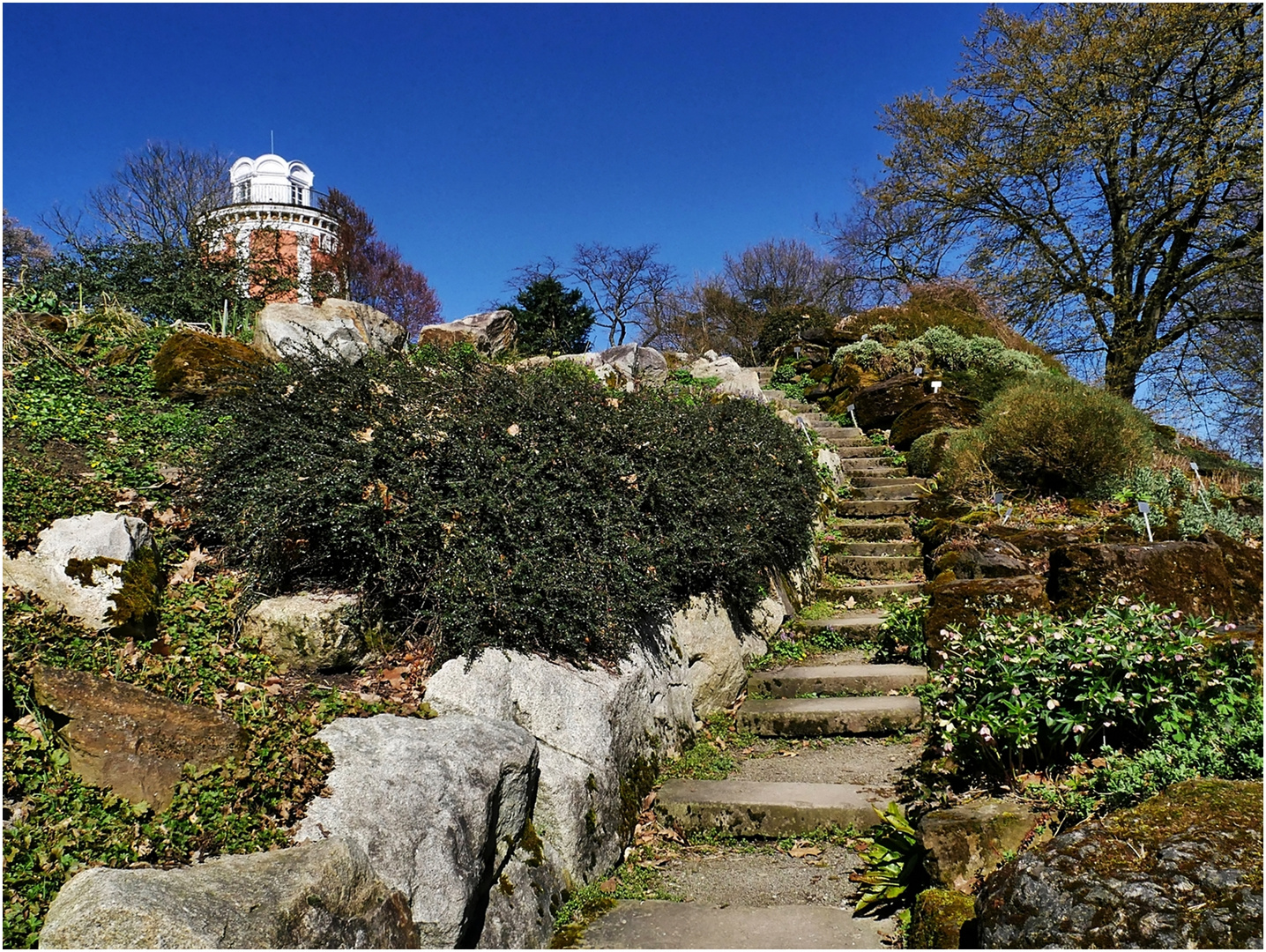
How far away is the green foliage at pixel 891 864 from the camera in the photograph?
12.4ft

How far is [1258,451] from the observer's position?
13430 millimetres

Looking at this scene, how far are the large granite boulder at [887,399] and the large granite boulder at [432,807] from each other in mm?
10470

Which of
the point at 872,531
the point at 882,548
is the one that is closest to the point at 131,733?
the point at 882,548

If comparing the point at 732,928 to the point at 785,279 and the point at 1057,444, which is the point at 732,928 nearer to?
the point at 1057,444

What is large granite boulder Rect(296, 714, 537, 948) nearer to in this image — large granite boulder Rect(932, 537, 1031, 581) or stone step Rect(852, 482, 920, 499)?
large granite boulder Rect(932, 537, 1031, 581)

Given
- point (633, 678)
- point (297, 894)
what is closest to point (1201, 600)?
point (633, 678)

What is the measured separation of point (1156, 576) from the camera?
5277 mm

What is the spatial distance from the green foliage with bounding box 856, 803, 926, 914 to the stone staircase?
176 millimetres

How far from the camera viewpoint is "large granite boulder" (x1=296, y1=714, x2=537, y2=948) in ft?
10.2

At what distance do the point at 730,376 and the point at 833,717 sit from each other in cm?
926

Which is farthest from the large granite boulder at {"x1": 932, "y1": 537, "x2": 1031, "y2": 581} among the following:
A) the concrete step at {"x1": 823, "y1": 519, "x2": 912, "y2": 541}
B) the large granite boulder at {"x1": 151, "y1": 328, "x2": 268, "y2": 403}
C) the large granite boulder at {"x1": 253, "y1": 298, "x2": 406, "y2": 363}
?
the large granite boulder at {"x1": 151, "y1": 328, "x2": 268, "y2": 403}

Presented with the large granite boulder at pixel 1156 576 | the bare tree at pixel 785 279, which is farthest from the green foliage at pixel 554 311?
the large granite boulder at pixel 1156 576

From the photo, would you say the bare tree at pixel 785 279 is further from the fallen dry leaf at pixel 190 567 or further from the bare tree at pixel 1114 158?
the fallen dry leaf at pixel 190 567

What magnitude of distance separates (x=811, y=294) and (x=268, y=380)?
26.3 meters
